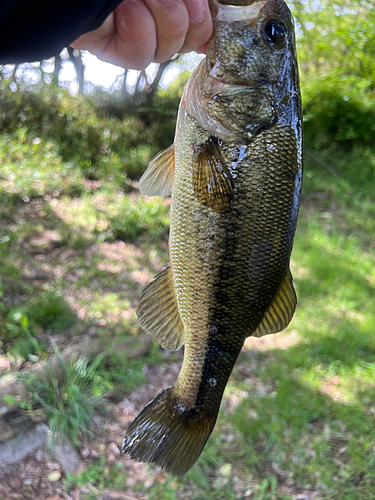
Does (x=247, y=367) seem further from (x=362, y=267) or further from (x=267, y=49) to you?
(x=267, y=49)

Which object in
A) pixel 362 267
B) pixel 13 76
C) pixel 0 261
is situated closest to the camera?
pixel 0 261

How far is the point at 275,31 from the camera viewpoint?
137cm

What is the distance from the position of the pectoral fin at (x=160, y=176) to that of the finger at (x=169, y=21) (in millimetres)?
377

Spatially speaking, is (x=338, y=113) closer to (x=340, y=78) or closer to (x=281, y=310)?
(x=340, y=78)

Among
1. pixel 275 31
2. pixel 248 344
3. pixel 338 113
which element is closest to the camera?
pixel 275 31

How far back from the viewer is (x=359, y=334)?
4.25 meters

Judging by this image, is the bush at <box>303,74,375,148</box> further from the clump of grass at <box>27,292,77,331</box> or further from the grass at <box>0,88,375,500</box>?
the clump of grass at <box>27,292,77,331</box>

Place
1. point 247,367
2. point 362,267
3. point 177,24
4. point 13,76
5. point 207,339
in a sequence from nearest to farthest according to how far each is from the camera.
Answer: point 177,24, point 207,339, point 247,367, point 362,267, point 13,76

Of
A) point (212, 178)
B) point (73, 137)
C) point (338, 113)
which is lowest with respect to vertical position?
point (338, 113)

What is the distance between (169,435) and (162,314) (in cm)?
47

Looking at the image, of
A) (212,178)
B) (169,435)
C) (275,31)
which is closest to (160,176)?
(212,178)

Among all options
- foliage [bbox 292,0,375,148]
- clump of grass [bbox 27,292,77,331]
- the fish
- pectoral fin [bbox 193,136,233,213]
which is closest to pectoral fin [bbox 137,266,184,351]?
the fish

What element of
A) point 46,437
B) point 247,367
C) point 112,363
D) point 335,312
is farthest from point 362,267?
point 46,437

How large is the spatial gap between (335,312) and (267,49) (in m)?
3.88
